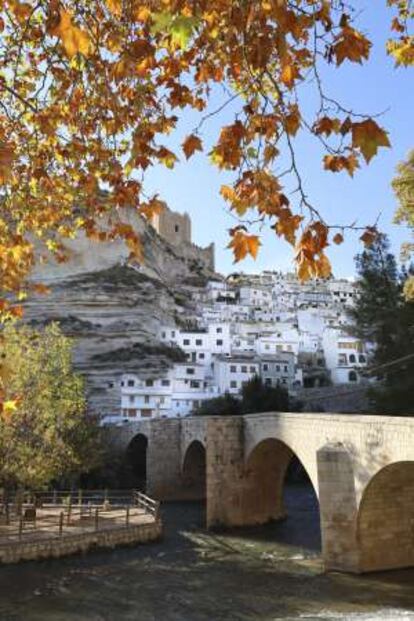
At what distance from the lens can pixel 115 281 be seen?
75812 mm

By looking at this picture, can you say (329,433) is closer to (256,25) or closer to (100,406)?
(256,25)

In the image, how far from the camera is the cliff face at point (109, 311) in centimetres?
6200

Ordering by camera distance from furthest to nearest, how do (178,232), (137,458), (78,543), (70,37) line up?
1. (178,232)
2. (137,458)
3. (78,543)
4. (70,37)

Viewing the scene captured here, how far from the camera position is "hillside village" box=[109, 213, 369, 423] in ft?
176

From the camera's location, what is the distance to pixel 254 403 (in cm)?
4172

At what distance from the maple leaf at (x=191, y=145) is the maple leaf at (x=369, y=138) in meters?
1.49

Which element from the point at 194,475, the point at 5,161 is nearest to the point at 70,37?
the point at 5,161

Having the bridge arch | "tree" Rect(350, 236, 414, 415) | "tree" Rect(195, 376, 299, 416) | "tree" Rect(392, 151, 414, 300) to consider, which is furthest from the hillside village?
"tree" Rect(392, 151, 414, 300)

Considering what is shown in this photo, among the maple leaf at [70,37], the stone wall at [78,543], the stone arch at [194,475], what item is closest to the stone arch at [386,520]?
the stone wall at [78,543]

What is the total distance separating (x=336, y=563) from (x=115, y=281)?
61654 mm

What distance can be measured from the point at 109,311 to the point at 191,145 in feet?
223

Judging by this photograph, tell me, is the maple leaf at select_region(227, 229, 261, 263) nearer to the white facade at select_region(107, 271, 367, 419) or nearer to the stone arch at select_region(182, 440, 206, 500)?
the white facade at select_region(107, 271, 367, 419)

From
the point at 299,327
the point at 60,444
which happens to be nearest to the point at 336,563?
the point at 60,444

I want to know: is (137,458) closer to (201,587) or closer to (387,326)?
(387,326)
